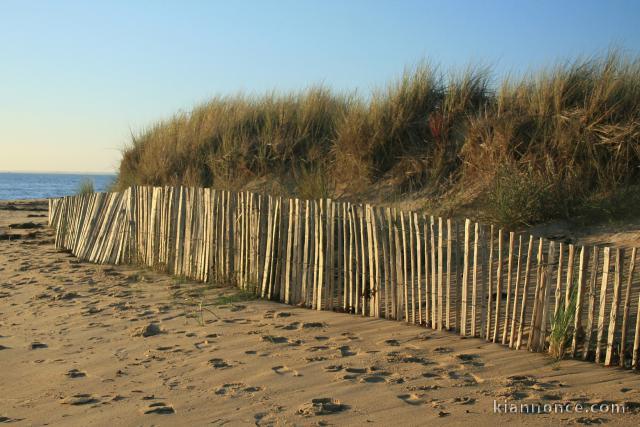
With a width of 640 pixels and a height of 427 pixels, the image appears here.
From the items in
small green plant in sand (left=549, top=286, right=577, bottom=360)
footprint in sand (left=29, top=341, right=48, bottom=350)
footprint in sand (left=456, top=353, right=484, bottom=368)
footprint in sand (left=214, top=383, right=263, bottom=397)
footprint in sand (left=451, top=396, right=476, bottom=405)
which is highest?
small green plant in sand (left=549, top=286, right=577, bottom=360)

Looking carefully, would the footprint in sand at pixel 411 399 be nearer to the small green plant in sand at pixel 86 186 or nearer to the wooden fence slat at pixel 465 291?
the wooden fence slat at pixel 465 291

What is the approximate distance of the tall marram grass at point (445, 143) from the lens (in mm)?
8289

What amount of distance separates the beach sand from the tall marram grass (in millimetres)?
3299

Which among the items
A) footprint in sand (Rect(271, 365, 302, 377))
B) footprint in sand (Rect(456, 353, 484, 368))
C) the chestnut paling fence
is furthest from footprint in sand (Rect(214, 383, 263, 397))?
the chestnut paling fence

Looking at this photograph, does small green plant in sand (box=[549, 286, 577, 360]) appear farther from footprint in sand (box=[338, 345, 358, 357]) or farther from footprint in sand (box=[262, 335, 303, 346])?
footprint in sand (box=[262, 335, 303, 346])

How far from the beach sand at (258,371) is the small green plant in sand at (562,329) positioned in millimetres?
108

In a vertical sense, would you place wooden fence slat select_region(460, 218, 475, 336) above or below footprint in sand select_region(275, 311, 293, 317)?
above

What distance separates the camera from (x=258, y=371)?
465 cm

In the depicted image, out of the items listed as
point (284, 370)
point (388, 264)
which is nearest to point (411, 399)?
point (284, 370)

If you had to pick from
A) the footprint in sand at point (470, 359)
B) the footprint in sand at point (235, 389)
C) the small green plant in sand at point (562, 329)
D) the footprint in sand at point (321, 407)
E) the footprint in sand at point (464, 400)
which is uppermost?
the small green plant in sand at point (562, 329)

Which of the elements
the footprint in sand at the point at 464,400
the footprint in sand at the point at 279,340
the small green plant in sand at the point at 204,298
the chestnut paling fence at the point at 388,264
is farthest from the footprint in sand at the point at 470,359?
the small green plant in sand at the point at 204,298

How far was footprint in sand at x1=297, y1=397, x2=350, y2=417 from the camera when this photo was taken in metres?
3.85

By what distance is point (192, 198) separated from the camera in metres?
8.27

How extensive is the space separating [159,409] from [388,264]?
269 centimetres
